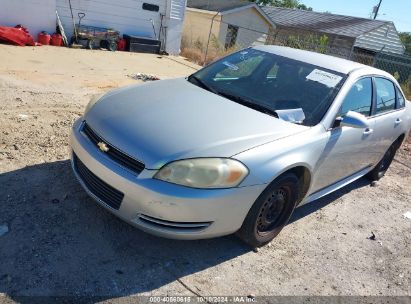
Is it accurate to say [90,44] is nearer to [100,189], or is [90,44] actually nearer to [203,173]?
[100,189]

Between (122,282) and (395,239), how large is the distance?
9.97 feet

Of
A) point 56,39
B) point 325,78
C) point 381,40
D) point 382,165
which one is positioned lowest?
→ point 381,40

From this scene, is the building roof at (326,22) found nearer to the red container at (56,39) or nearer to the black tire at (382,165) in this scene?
the red container at (56,39)

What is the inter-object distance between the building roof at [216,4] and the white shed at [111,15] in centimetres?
1150

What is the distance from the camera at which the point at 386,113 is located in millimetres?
4617

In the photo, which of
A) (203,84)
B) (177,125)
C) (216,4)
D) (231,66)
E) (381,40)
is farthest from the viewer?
(381,40)

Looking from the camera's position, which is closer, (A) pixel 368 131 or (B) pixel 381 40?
(A) pixel 368 131

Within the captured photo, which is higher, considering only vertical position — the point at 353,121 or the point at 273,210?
the point at 353,121

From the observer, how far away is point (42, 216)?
10.6ft

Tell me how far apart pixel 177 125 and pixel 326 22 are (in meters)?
30.0

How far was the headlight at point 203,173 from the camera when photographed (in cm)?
271

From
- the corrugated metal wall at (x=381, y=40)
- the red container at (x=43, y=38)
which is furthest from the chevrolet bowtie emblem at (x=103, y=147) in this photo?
the corrugated metal wall at (x=381, y=40)

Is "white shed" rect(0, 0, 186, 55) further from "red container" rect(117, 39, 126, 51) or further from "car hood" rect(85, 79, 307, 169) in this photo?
"car hood" rect(85, 79, 307, 169)

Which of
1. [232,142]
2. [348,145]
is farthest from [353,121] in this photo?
[232,142]
